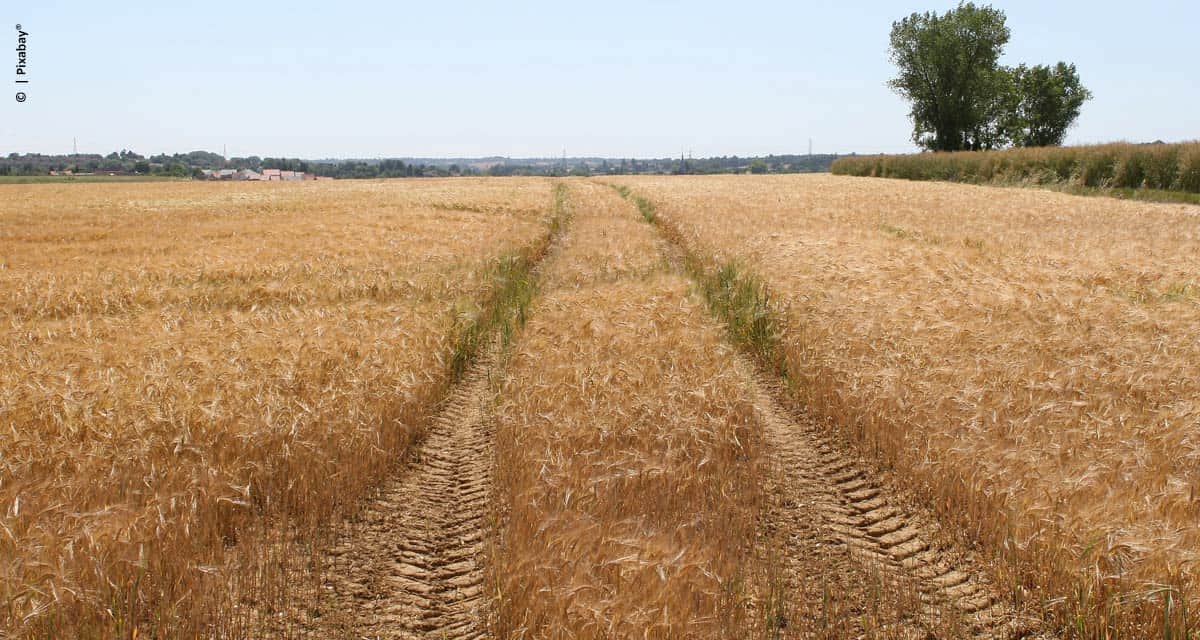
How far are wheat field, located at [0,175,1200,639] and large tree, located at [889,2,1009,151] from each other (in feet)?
180

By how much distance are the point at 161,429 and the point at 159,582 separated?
71.1 inches

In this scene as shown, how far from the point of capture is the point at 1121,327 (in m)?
7.68

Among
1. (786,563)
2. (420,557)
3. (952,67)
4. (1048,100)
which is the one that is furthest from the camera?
(1048,100)

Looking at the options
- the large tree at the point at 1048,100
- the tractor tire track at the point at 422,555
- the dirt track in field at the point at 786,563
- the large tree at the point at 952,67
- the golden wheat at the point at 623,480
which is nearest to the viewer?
the golden wheat at the point at 623,480

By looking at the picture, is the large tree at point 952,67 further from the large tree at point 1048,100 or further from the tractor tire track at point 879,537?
the tractor tire track at point 879,537

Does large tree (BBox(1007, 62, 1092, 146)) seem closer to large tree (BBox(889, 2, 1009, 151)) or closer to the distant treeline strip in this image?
large tree (BBox(889, 2, 1009, 151))

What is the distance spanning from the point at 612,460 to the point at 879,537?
1691 millimetres

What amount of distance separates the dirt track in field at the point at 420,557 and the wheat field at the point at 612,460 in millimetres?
22

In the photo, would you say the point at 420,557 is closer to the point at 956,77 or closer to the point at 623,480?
the point at 623,480

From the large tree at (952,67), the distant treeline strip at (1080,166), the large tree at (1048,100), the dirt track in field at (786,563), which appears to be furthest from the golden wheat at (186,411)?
the large tree at (1048,100)

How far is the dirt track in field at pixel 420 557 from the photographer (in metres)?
3.89

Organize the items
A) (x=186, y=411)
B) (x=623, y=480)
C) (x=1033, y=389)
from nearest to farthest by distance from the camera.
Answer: (x=623, y=480)
(x=186, y=411)
(x=1033, y=389)

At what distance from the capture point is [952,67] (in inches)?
2355

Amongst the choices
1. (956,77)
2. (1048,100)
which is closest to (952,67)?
(956,77)
